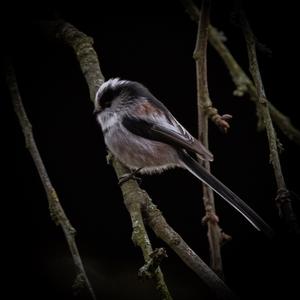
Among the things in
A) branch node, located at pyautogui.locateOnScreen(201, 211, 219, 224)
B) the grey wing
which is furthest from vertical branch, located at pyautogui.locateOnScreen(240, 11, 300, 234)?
the grey wing

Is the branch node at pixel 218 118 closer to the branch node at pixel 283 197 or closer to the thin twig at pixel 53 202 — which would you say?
the branch node at pixel 283 197

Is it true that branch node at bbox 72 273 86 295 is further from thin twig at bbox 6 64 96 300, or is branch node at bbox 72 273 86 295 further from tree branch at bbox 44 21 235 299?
tree branch at bbox 44 21 235 299

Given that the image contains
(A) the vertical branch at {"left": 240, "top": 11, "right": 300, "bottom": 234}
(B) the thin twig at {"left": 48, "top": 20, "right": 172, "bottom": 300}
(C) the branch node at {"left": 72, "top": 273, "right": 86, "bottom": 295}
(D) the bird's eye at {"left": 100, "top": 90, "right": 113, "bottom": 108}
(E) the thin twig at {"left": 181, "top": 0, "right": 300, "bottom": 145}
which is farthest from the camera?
(D) the bird's eye at {"left": 100, "top": 90, "right": 113, "bottom": 108}

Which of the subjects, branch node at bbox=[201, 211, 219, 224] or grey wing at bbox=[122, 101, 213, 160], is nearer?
branch node at bbox=[201, 211, 219, 224]

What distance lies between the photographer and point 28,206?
9.67 ft

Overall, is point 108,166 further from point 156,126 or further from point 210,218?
point 210,218

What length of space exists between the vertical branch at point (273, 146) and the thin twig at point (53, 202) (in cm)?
66

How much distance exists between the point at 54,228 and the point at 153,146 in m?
0.81

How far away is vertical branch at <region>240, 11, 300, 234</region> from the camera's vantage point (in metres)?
1.49

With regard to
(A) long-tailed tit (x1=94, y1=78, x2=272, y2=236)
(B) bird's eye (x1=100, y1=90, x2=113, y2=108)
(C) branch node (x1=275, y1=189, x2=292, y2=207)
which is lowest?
(C) branch node (x1=275, y1=189, x2=292, y2=207)

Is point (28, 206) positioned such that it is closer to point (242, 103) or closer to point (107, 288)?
point (107, 288)

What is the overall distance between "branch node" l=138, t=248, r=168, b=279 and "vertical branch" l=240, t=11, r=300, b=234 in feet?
1.29

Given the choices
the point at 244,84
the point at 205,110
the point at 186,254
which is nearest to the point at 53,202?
the point at 186,254

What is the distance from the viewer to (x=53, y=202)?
6.60 ft
